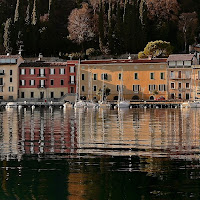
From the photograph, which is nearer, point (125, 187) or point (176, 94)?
point (125, 187)

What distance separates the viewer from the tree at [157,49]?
302 feet

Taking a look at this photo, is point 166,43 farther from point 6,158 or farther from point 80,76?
point 6,158

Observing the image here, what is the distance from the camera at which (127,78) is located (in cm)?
9125

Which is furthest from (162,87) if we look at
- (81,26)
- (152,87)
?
(81,26)

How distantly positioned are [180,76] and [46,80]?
72.8 feet

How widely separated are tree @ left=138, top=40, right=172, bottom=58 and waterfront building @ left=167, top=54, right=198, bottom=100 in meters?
3.90

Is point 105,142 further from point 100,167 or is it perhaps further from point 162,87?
point 162,87

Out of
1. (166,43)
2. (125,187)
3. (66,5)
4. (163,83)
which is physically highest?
(66,5)

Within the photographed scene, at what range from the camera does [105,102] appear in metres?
83.3

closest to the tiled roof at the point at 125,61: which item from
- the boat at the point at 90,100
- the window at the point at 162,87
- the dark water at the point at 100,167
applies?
the boat at the point at 90,100

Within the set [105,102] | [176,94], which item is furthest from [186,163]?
[176,94]

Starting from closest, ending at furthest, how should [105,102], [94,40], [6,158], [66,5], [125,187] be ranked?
[125,187]
[6,158]
[105,102]
[94,40]
[66,5]

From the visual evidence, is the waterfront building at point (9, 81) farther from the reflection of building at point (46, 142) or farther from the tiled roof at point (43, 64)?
the reflection of building at point (46, 142)

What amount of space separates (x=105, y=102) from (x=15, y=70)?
19.5 metres
